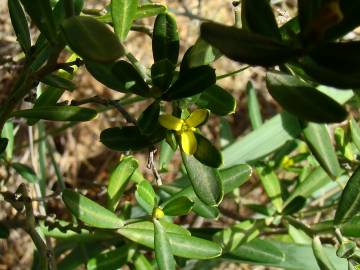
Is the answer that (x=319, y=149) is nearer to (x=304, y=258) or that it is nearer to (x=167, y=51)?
(x=167, y=51)

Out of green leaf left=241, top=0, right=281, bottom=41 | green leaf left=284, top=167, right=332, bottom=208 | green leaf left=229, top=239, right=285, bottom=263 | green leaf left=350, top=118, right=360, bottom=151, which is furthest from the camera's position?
green leaf left=284, top=167, right=332, bottom=208

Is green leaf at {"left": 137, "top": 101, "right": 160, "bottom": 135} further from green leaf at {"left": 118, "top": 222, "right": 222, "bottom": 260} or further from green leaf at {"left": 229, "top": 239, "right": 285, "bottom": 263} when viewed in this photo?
green leaf at {"left": 229, "top": 239, "right": 285, "bottom": 263}

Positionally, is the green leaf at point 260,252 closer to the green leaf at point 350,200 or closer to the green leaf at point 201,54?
the green leaf at point 350,200

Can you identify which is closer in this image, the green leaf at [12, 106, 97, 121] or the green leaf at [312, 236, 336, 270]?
the green leaf at [12, 106, 97, 121]

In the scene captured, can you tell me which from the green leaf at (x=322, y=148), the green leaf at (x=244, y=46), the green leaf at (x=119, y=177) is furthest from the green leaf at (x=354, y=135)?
the green leaf at (x=244, y=46)

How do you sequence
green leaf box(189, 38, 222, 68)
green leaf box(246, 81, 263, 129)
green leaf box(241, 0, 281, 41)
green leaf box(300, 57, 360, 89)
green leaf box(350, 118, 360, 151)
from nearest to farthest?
green leaf box(300, 57, 360, 89) < green leaf box(241, 0, 281, 41) < green leaf box(189, 38, 222, 68) < green leaf box(350, 118, 360, 151) < green leaf box(246, 81, 263, 129)

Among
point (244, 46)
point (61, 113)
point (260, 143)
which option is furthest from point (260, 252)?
point (244, 46)

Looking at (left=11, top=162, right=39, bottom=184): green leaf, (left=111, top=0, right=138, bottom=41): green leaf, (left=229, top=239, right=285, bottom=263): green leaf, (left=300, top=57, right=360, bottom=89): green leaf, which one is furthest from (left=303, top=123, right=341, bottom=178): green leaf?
(left=11, top=162, right=39, bottom=184): green leaf
